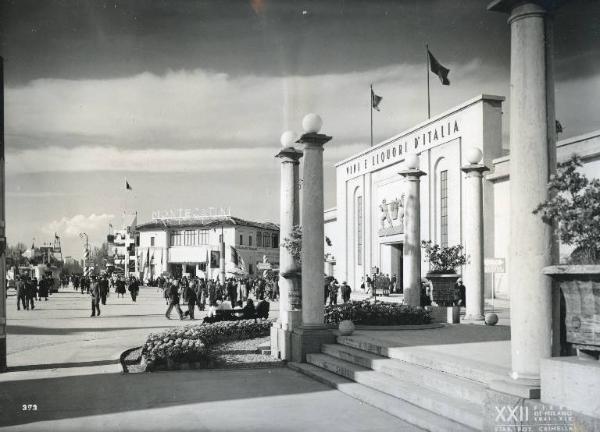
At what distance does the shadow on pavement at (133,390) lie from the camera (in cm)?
805

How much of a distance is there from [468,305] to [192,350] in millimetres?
8231

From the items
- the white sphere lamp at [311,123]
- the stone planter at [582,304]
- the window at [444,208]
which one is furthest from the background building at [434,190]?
the stone planter at [582,304]

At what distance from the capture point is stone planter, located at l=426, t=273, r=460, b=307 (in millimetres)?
17766

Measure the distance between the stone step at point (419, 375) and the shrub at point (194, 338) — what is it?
2.77 m

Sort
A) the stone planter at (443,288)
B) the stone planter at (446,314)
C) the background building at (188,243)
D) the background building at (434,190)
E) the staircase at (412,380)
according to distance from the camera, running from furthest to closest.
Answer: the background building at (188,243)
the background building at (434,190)
the stone planter at (443,288)
the stone planter at (446,314)
the staircase at (412,380)

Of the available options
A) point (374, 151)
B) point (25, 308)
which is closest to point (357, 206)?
point (374, 151)

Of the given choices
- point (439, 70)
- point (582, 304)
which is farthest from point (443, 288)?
point (439, 70)

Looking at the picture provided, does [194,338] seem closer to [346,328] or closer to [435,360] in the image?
[346,328]

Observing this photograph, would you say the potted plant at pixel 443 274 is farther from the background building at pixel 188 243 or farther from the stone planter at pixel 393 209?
the background building at pixel 188 243

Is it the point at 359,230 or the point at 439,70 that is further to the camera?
the point at 359,230

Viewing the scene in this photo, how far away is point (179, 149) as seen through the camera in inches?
1203

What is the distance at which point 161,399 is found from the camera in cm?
869

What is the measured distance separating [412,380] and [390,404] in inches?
29.4

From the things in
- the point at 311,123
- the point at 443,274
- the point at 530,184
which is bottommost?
the point at 443,274
